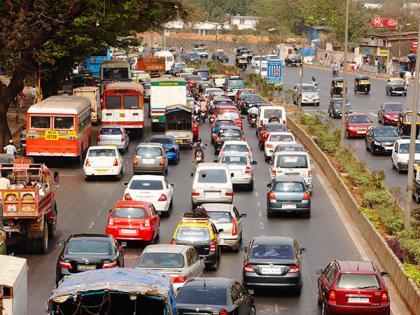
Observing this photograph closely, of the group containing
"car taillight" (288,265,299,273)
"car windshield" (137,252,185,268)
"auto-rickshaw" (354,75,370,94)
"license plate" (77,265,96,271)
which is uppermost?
"car windshield" (137,252,185,268)

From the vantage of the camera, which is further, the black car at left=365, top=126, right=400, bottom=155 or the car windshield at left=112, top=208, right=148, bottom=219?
the black car at left=365, top=126, right=400, bottom=155

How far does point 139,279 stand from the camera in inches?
645

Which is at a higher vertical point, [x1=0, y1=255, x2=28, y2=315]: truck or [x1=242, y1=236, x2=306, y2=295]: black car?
[x1=0, y1=255, x2=28, y2=315]: truck

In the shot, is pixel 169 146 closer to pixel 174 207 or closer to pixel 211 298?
pixel 174 207

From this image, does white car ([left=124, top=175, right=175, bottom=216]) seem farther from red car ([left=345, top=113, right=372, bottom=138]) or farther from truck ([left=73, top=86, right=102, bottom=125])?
truck ([left=73, top=86, right=102, bottom=125])

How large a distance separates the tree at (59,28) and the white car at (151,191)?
17.4m

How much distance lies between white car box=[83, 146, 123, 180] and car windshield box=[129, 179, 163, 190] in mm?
8777

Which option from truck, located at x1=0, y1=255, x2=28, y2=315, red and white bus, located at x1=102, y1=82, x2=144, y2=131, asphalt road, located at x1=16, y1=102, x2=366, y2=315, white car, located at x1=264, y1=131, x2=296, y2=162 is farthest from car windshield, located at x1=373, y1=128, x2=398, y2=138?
truck, located at x1=0, y1=255, x2=28, y2=315

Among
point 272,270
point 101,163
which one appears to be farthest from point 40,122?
point 272,270

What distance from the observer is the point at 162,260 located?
24.7 meters

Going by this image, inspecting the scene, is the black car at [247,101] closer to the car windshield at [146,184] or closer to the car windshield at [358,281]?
the car windshield at [146,184]

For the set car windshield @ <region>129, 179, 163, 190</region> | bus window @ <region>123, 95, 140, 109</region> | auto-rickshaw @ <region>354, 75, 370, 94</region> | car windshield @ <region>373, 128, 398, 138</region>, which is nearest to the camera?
car windshield @ <region>129, 179, 163, 190</region>

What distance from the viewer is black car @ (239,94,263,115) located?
78438mm

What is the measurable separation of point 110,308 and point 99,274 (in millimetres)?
799
